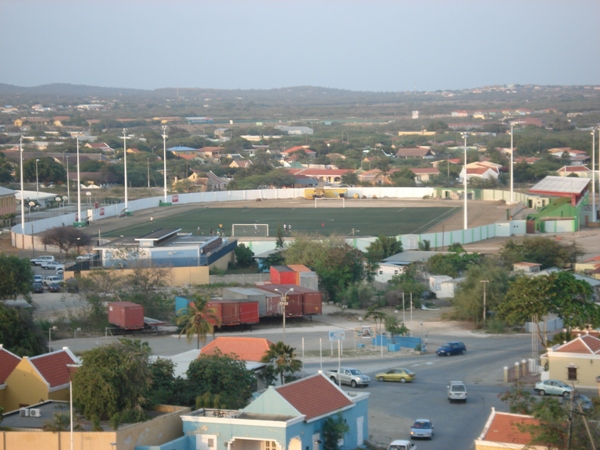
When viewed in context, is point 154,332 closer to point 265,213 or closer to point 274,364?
point 274,364

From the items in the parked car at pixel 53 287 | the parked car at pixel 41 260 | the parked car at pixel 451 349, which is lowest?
the parked car at pixel 451 349

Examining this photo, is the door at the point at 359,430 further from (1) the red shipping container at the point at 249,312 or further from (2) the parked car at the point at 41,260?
(2) the parked car at the point at 41,260

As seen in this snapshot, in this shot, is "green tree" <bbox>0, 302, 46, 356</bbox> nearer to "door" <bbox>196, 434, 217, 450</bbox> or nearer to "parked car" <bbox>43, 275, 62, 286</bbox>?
"door" <bbox>196, 434, 217, 450</bbox>

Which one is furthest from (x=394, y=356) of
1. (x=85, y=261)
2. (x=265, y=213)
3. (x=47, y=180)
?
(x=47, y=180)

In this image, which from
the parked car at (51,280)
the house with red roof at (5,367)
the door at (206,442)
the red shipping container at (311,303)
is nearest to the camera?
the door at (206,442)

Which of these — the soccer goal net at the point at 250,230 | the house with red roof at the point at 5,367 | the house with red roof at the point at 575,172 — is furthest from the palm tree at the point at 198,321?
the house with red roof at the point at 575,172

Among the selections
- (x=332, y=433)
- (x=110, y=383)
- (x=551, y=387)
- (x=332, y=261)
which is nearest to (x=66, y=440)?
(x=110, y=383)

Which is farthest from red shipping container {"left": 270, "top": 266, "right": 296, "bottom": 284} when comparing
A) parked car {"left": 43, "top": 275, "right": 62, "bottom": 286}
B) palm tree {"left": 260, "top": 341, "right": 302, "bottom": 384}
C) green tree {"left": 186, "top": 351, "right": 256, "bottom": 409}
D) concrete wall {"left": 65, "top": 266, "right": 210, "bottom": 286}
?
green tree {"left": 186, "top": 351, "right": 256, "bottom": 409}
